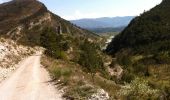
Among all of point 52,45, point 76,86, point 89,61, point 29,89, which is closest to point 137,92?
point 76,86

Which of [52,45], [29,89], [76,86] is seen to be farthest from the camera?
[52,45]

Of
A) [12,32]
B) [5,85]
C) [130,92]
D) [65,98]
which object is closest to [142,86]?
[130,92]

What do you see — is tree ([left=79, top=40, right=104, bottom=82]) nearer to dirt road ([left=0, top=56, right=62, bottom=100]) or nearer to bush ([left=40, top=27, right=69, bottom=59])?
bush ([left=40, top=27, right=69, bottom=59])

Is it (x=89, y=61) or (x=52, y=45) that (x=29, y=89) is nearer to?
(x=52, y=45)

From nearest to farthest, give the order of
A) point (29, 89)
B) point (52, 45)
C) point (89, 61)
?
point (29, 89)
point (52, 45)
point (89, 61)

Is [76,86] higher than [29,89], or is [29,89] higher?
[76,86]

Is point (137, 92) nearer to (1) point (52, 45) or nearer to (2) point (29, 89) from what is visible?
(2) point (29, 89)

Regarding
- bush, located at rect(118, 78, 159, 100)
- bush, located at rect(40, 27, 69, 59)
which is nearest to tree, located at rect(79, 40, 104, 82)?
bush, located at rect(40, 27, 69, 59)

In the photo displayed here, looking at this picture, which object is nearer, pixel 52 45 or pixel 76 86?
pixel 76 86

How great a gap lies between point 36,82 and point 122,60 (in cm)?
15437

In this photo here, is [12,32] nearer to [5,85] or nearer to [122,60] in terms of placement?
[122,60]

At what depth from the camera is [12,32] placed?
584 ft

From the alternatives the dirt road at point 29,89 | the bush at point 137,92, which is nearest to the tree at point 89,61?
the dirt road at point 29,89

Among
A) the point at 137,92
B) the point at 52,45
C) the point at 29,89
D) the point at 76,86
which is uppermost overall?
the point at 137,92
